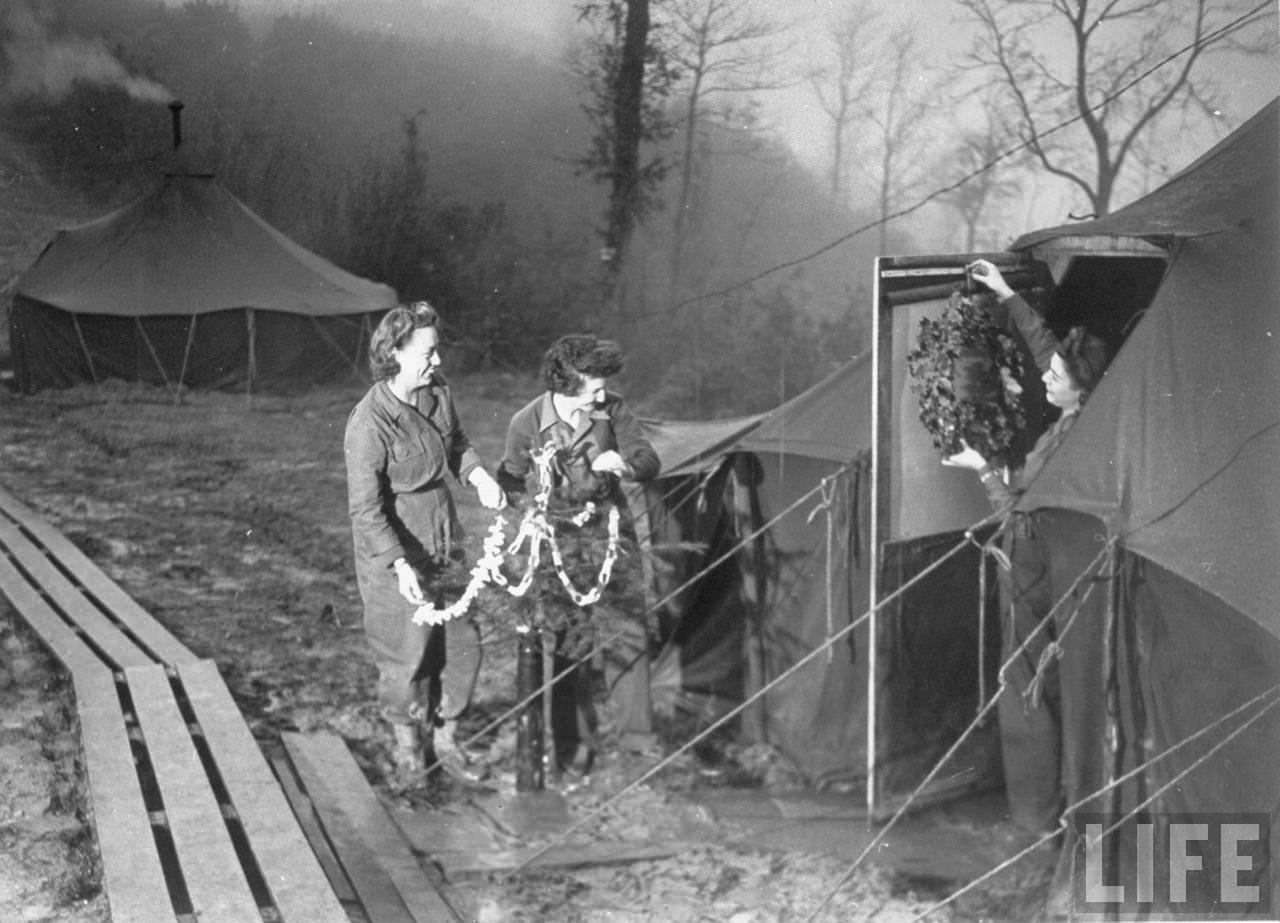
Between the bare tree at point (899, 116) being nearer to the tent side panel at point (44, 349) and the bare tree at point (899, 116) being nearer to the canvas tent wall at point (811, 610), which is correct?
the canvas tent wall at point (811, 610)

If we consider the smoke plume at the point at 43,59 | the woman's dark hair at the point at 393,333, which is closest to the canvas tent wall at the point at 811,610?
the woman's dark hair at the point at 393,333

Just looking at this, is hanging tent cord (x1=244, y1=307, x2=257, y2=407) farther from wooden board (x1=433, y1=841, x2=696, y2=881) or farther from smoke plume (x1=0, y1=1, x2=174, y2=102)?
wooden board (x1=433, y1=841, x2=696, y2=881)

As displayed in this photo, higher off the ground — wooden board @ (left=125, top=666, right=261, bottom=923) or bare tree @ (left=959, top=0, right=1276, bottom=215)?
bare tree @ (left=959, top=0, right=1276, bottom=215)

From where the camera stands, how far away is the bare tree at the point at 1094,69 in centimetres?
412

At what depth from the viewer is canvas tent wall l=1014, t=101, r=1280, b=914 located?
10.4ft

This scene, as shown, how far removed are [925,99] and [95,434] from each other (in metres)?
2.61

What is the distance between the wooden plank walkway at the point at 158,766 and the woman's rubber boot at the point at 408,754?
1.32 feet

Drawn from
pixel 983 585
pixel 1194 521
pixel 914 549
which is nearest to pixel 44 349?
pixel 914 549

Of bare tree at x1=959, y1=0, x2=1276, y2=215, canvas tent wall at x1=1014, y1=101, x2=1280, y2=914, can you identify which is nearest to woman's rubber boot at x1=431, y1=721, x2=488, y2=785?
canvas tent wall at x1=1014, y1=101, x2=1280, y2=914

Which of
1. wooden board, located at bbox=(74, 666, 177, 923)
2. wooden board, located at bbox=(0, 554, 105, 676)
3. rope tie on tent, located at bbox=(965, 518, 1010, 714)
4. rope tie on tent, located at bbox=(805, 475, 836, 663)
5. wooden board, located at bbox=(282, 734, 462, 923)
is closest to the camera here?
wooden board, located at bbox=(74, 666, 177, 923)

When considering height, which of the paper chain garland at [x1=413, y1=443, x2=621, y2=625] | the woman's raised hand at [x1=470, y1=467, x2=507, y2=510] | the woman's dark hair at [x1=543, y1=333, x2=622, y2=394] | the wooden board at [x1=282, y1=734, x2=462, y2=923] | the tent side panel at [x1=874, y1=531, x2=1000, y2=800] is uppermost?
the woman's dark hair at [x1=543, y1=333, x2=622, y2=394]

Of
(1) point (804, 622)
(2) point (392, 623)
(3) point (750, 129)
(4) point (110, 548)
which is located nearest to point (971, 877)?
(1) point (804, 622)

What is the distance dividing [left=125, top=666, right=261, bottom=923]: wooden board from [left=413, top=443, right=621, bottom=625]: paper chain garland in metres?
0.72

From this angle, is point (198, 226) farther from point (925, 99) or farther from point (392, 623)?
point (925, 99)
